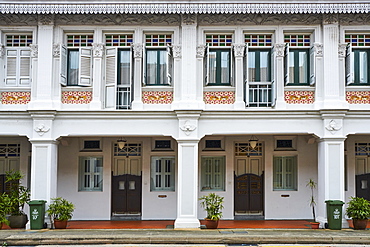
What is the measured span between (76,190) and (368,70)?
1095 cm

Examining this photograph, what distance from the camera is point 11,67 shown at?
52.3ft

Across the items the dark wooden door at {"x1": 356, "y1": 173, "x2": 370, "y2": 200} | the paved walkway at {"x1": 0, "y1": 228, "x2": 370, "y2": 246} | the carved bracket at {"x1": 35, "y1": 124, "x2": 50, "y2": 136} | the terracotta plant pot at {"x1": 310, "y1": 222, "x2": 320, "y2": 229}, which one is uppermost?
the carved bracket at {"x1": 35, "y1": 124, "x2": 50, "y2": 136}

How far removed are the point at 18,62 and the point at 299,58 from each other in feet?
30.5

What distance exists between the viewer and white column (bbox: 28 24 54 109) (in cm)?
1543

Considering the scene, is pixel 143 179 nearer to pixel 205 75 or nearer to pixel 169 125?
pixel 169 125

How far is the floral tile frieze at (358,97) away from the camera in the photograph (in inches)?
614

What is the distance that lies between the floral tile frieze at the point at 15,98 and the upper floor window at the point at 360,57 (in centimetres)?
1066

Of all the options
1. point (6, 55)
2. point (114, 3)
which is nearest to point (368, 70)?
point (114, 3)

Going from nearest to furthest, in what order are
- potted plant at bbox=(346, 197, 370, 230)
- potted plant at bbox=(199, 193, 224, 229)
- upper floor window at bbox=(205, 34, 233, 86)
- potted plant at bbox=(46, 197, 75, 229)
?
potted plant at bbox=(346, 197, 370, 230)
potted plant at bbox=(46, 197, 75, 229)
potted plant at bbox=(199, 193, 224, 229)
upper floor window at bbox=(205, 34, 233, 86)

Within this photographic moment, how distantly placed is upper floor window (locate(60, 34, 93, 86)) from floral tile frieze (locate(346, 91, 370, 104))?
847 cm

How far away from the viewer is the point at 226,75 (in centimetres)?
1591

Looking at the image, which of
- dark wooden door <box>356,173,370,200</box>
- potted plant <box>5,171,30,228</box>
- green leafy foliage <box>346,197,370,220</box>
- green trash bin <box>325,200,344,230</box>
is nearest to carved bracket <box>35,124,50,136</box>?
potted plant <box>5,171,30,228</box>

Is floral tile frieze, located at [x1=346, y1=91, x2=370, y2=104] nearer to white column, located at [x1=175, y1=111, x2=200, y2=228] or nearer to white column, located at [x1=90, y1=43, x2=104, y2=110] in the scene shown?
white column, located at [x1=175, y1=111, x2=200, y2=228]

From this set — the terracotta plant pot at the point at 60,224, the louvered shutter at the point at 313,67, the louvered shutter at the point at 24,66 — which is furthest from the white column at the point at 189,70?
the terracotta plant pot at the point at 60,224
